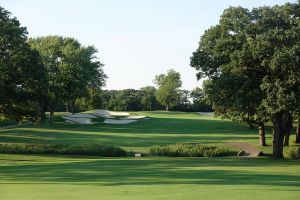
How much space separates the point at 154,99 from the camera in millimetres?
137500

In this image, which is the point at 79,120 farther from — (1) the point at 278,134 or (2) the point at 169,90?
(2) the point at 169,90

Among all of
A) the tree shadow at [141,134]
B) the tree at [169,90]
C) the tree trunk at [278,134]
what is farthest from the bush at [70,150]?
the tree at [169,90]

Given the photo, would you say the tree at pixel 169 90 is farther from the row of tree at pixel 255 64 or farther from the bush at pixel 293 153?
the row of tree at pixel 255 64

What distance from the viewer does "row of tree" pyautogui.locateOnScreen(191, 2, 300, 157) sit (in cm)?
3166

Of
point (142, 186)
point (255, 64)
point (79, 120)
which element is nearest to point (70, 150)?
point (255, 64)

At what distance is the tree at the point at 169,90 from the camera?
12594 centimetres

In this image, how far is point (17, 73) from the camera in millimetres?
37562

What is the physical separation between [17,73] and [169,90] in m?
89.7

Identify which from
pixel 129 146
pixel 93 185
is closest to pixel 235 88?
pixel 129 146

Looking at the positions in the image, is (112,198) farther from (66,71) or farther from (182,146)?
(66,71)

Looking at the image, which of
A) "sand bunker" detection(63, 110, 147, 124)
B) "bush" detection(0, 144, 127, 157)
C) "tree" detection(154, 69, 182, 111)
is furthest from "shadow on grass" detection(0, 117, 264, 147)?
"tree" detection(154, 69, 182, 111)

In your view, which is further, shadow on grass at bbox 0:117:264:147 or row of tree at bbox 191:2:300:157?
shadow on grass at bbox 0:117:264:147

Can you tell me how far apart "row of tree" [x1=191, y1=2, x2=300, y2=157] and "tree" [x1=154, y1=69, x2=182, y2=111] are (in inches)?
3438

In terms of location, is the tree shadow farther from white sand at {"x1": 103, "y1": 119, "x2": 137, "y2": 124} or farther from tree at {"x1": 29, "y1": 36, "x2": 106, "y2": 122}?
tree at {"x1": 29, "y1": 36, "x2": 106, "y2": 122}
